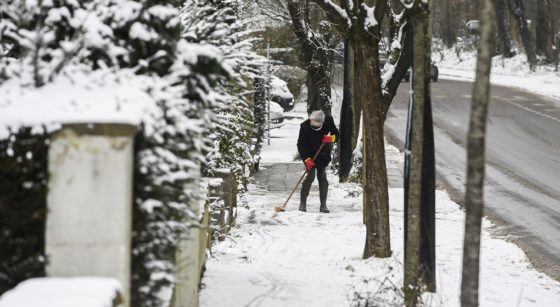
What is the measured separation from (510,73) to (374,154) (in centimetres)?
3758

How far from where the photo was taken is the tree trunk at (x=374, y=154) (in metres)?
9.44

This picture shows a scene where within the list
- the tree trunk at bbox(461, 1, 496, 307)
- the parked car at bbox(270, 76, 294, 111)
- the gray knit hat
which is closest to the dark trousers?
the gray knit hat

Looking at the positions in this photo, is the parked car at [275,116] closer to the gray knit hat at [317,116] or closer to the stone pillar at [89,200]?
the gray knit hat at [317,116]

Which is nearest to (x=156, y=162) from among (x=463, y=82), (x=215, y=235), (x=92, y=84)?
(x=92, y=84)

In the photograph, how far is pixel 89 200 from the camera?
403 centimetres

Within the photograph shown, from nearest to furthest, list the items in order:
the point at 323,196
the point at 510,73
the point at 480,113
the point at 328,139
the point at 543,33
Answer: the point at 480,113
the point at 323,196
the point at 328,139
the point at 543,33
the point at 510,73

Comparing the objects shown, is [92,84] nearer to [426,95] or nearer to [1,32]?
[1,32]

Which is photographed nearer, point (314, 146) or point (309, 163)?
point (309, 163)

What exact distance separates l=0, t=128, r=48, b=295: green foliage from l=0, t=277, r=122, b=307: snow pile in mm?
134

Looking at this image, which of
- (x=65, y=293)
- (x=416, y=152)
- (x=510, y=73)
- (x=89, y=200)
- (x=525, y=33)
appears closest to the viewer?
(x=65, y=293)

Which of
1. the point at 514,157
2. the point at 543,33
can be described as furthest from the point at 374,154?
the point at 543,33

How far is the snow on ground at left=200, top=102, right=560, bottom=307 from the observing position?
7797mm

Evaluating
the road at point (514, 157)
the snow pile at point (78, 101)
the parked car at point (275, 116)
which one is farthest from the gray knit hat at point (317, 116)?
the parked car at point (275, 116)

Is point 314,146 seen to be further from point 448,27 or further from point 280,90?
point 448,27
